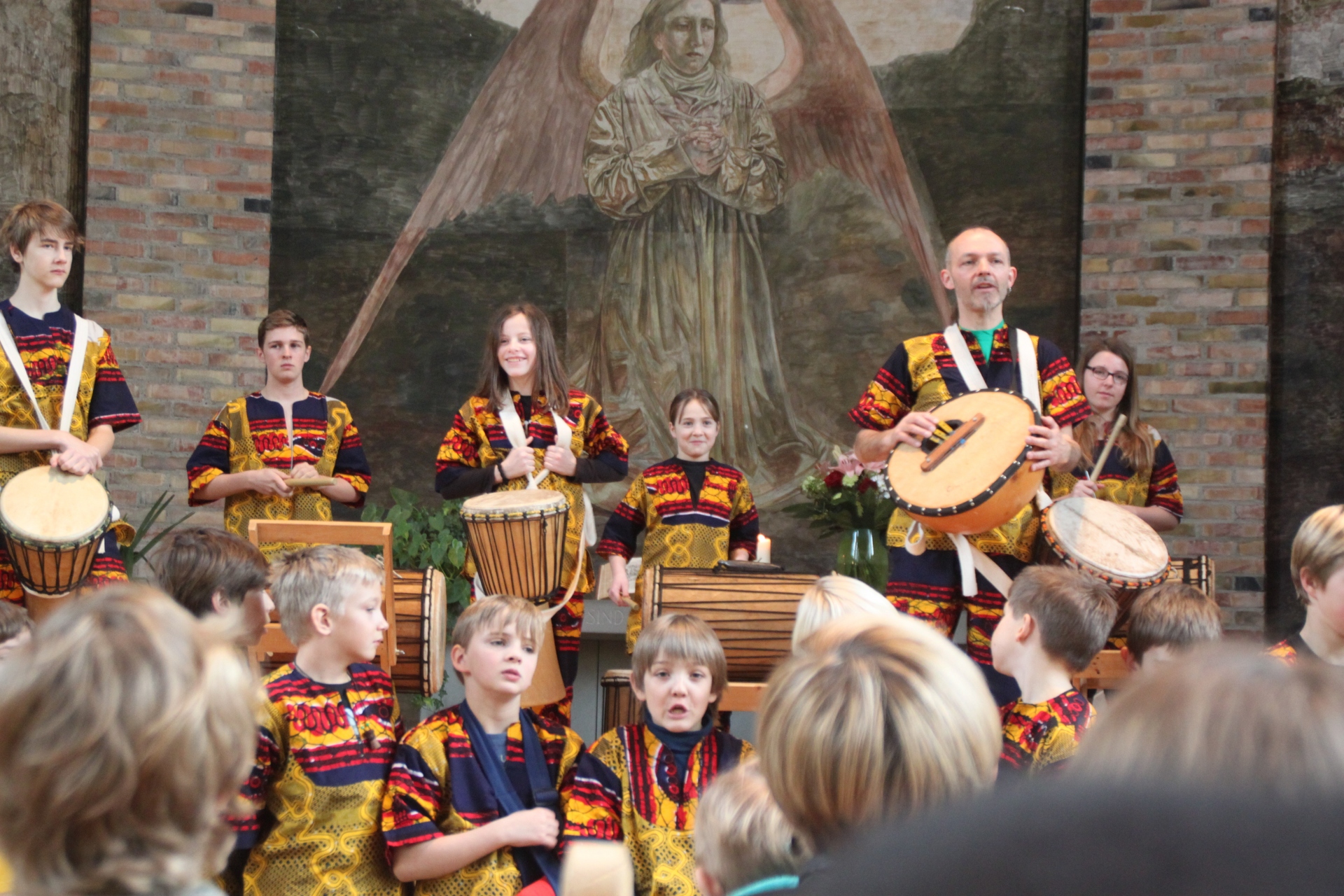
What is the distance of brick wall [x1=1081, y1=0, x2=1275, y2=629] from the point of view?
7.05 meters

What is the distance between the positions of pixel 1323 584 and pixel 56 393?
13.5 feet

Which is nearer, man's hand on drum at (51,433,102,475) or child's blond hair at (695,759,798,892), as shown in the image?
child's blond hair at (695,759,798,892)

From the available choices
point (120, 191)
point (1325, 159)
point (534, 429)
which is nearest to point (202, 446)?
point (534, 429)

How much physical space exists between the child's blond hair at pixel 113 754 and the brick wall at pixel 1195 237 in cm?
664

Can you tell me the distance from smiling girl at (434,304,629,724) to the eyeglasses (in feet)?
7.43

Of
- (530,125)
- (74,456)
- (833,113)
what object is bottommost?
(74,456)

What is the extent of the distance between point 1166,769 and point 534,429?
182 inches

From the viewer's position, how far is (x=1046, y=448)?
13.0 ft

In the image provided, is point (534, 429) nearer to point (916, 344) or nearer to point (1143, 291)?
point (916, 344)

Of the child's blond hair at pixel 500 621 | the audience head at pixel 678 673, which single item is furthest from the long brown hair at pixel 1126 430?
the child's blond hair at pixel 500 621

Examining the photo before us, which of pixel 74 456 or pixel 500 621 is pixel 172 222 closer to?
pixel 74 456

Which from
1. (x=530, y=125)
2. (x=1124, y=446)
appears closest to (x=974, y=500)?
(x=1124, y=446)

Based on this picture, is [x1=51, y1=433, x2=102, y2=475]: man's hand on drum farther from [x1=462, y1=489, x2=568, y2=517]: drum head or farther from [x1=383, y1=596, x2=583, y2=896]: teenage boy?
[x1=383, y1=596, x2=583, y2=896]: teenage boy

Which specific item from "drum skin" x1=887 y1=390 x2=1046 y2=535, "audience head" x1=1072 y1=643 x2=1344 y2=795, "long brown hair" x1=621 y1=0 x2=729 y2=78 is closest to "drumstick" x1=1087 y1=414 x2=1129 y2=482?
"drum skin" x1=887 y1=390 x2=1046 y2=535
